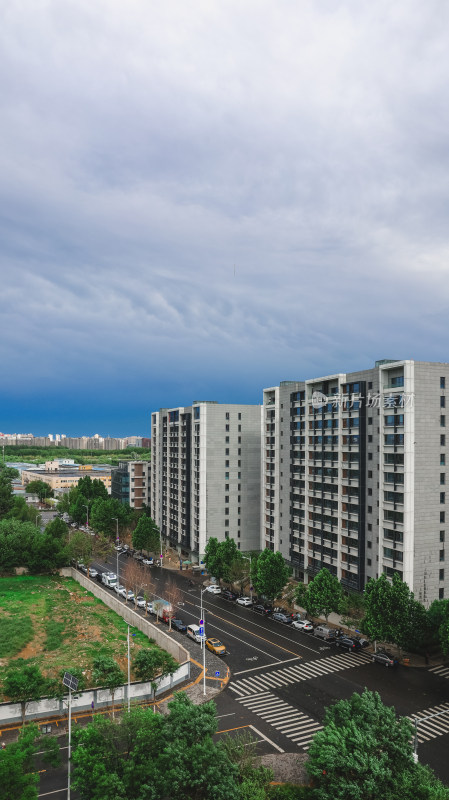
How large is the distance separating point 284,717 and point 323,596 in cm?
2033

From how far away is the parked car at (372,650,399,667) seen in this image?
5109 cm

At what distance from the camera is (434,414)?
58.7 metres

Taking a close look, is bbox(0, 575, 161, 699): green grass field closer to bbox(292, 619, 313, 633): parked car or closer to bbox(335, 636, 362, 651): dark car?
bbox(292, 619, 313, 633): parked car

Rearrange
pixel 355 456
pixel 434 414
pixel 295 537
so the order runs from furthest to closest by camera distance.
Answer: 1. pixel 295 537
2. pixel 355 456
3. pixel 434 414

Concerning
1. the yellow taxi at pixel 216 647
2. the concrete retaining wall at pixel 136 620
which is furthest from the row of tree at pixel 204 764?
the yellow taxi at pixel 216 647

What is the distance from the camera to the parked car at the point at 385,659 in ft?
168

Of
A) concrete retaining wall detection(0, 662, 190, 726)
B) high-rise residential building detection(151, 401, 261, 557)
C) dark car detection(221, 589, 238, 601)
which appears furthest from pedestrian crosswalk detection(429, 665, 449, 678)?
high-rise residential building detection(151, 401, 261, 557)

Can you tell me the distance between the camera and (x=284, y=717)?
40344mm

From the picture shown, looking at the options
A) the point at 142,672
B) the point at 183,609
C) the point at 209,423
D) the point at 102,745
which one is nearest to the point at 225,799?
the point at 102,745

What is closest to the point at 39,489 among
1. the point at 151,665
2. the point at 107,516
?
the point at 107,516

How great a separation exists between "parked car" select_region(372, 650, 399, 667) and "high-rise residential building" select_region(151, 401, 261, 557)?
4446 centimetres

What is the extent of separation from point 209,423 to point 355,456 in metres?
35.7

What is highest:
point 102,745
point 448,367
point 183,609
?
point 448,367

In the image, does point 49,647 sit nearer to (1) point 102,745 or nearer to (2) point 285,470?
(1) point 102,745
